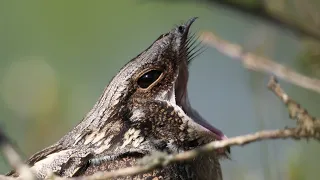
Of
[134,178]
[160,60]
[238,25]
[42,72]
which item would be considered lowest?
[134,178]

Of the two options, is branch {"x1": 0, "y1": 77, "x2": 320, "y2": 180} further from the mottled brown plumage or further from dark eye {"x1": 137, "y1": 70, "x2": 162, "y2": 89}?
dark eye {"x1": 137, "y1": 70, "x2": 162, "y2": 89}

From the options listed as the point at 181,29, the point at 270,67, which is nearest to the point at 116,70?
the point at 181,29

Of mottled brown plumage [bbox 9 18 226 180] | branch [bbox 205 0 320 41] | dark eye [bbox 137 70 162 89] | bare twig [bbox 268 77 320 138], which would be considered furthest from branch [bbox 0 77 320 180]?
dark eye [bbox 137 70 162 89]

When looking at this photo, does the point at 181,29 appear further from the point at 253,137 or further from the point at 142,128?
the point at 253,137

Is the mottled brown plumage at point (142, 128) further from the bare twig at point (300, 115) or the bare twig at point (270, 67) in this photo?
the bare twig at point (300, 115)

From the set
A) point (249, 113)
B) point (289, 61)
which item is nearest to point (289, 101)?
point (289, 61)

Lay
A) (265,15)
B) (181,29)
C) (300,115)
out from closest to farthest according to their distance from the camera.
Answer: (265,15) → (300,115) → (181,29)

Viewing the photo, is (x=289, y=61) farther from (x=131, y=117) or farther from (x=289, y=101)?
(x=289, y=101)
